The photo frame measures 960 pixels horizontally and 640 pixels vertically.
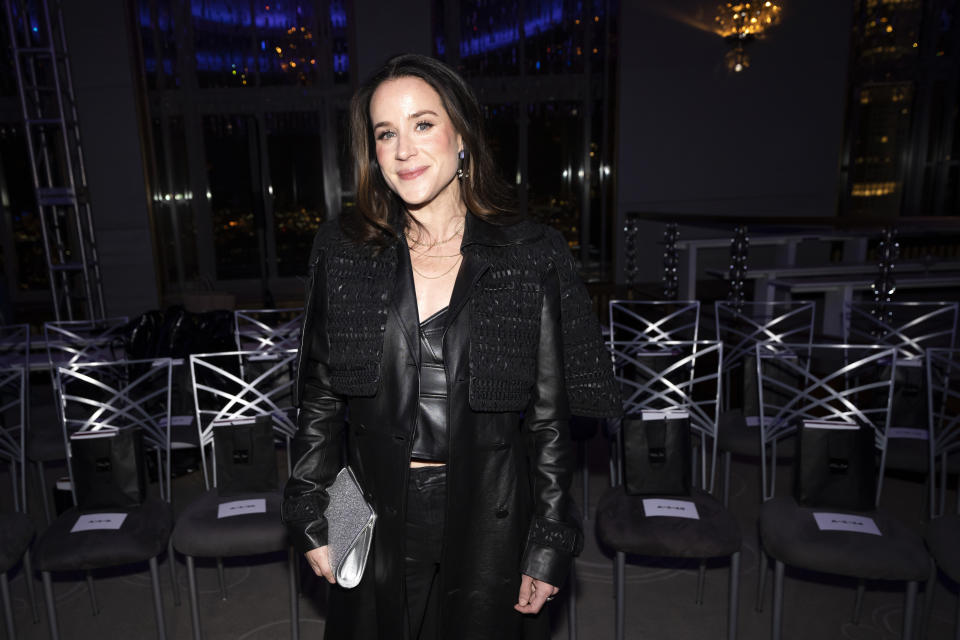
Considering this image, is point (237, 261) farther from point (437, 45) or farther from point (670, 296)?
point (670, 296)

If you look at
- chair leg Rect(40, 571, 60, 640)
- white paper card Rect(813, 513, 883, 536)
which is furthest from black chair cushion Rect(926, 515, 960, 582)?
chair leg Rect(40, 571, 60, 640)

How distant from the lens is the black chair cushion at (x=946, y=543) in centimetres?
161

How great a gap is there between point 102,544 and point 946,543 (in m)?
2.42

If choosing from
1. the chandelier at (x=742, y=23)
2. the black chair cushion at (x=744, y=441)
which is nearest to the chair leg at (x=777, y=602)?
the black chair cushion at (x=744, y=441)

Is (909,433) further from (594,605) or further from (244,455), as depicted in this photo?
(244,455)

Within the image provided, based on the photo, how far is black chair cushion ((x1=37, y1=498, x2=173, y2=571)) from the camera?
5.72 feet

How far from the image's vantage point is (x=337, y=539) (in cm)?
116

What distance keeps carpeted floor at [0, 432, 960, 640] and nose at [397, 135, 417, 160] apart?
1.76m

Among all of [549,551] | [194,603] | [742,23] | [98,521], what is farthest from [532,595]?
[742,23]

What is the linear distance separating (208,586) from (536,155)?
21.5ft

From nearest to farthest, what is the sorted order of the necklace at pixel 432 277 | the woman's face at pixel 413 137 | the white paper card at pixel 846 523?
the woman's face at pixel 413 137 < the necklace at pixel 432 277 < the white paper card at pixel 846 523

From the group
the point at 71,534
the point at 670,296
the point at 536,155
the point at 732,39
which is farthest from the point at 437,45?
the point at 71,534

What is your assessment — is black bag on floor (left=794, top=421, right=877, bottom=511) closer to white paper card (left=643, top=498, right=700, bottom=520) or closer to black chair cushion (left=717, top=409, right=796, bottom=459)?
white paper card (left=643, top=498, right=700, bottom=520)

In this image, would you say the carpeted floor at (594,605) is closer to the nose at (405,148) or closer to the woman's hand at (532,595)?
the woman's hand at (532,595)
